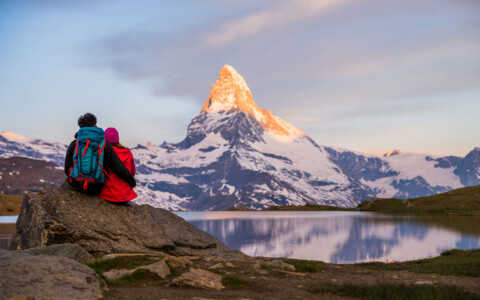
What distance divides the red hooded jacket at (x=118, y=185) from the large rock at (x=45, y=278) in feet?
32.6

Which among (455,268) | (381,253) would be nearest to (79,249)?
(455,268)

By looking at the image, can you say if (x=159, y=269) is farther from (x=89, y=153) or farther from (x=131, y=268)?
(x=89, y=153)

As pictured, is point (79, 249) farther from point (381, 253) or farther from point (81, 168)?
point (381, 253)

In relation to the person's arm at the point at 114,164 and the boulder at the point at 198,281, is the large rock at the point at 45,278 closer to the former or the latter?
the boulder at the point at 198,281

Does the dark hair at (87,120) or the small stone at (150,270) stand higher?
the dark hair at (87,120)

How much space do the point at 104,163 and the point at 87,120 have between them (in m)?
2.40

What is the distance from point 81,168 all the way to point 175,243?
8204mm

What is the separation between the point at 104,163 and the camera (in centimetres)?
2366

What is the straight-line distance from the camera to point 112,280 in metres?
15.8

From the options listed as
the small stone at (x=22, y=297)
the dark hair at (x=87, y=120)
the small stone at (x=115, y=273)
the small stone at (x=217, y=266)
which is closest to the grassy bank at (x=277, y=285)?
the small stone at (x=217, y=266)

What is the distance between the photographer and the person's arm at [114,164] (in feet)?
76.2

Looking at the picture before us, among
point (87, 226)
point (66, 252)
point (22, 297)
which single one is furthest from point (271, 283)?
point (87, 226)

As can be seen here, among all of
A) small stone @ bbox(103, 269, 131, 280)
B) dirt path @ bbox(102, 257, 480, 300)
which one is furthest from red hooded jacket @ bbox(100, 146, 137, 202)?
small stone @ bbox(103, 269, 131, 280)

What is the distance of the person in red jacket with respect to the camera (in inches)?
977
